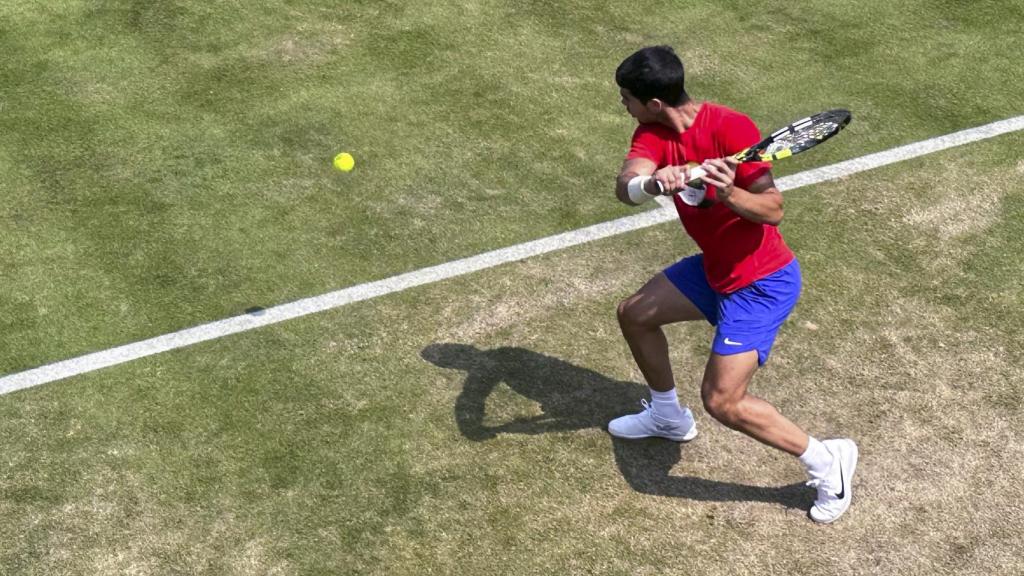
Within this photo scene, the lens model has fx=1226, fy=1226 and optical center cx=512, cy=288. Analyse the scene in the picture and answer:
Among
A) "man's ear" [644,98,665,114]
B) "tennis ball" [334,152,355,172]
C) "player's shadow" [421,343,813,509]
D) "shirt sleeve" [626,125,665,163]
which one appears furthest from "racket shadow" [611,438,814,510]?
"tennis ball" [334,152,355,172]

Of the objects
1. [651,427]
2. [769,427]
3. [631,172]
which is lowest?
[651,427]

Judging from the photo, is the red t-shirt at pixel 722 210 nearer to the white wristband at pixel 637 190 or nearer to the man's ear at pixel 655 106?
the man's ear at pixel 655 106

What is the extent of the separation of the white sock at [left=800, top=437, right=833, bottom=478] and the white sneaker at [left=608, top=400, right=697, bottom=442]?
863mm

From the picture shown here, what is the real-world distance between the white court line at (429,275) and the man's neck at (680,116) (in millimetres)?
2588

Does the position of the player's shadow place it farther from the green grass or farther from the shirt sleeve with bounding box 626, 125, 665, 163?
the shirt sleeve with bounding box 626, 125, 665, 163

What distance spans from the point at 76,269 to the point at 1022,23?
8.80 meters

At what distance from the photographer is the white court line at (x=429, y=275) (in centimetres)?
798

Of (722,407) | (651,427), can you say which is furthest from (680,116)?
(651,427)

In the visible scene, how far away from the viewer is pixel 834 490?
22.2 feet

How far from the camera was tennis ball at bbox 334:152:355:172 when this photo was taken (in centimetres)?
969

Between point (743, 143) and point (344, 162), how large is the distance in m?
4.17

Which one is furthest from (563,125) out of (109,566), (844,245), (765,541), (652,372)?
(109,566)

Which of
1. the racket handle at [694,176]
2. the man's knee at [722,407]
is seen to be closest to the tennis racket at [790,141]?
the racket handle at [694,176]

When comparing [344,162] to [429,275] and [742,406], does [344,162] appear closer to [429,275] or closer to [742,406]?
[429,275]
